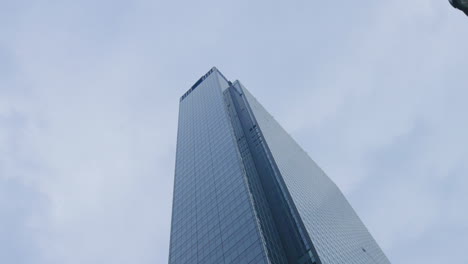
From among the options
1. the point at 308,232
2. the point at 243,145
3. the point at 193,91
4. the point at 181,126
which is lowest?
the point at 308,232

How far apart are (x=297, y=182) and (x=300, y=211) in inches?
932

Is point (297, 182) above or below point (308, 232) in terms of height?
above

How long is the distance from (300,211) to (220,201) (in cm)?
1912

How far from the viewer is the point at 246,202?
83.1m

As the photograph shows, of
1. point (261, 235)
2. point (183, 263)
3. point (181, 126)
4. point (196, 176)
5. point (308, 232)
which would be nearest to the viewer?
point (261, 235)

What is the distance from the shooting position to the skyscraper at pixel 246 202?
7931 cm

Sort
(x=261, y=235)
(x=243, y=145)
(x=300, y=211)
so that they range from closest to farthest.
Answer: (x=261, y=235) < (x=300, y=211) < (x=243, y=145)

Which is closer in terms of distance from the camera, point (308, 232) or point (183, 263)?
point (183, 263)

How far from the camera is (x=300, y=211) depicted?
9550 cm

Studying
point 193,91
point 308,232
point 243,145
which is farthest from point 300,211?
point 193,91

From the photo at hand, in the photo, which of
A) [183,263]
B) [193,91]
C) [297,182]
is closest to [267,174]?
[297,182]

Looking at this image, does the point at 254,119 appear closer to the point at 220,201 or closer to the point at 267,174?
the point at 267,174

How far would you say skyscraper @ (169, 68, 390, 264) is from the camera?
79.3 meters

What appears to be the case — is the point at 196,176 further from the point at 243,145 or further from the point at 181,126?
the point at 181,126
